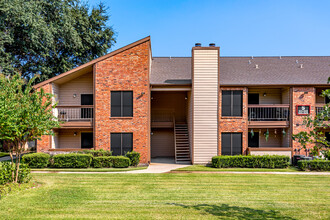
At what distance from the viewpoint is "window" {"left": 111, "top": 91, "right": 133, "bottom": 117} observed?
642 inches

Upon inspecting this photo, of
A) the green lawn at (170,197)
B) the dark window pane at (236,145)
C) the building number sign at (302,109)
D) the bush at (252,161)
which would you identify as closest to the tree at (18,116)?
the green lawn at (170,197)

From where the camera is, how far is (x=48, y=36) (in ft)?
70.4

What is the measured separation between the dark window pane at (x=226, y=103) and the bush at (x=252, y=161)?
309 centimetres

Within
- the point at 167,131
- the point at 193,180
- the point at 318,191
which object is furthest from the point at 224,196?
the point at 167,131

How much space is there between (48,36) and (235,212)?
2120cm

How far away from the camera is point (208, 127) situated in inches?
629

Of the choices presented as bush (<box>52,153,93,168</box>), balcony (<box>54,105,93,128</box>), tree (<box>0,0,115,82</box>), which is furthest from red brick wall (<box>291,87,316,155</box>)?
tree (<box>0,0,115,82</box>)

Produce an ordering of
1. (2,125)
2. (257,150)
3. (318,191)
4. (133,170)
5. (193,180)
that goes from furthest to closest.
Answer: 1. (257,150)
2. (133,170)
3. (193,180)
4. (318,191)
5. (2,125)

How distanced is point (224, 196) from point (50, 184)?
720cm

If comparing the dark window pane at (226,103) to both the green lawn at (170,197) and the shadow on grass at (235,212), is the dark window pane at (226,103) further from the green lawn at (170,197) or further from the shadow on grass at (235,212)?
the shadow on grass at (235,212)

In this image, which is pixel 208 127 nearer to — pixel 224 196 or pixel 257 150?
pixel 257 150

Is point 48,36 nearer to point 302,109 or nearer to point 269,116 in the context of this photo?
point 269,116

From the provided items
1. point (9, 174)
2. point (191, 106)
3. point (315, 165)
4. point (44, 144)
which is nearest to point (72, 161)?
point (44, 144)

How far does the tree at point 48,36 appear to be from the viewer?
1992 cm
